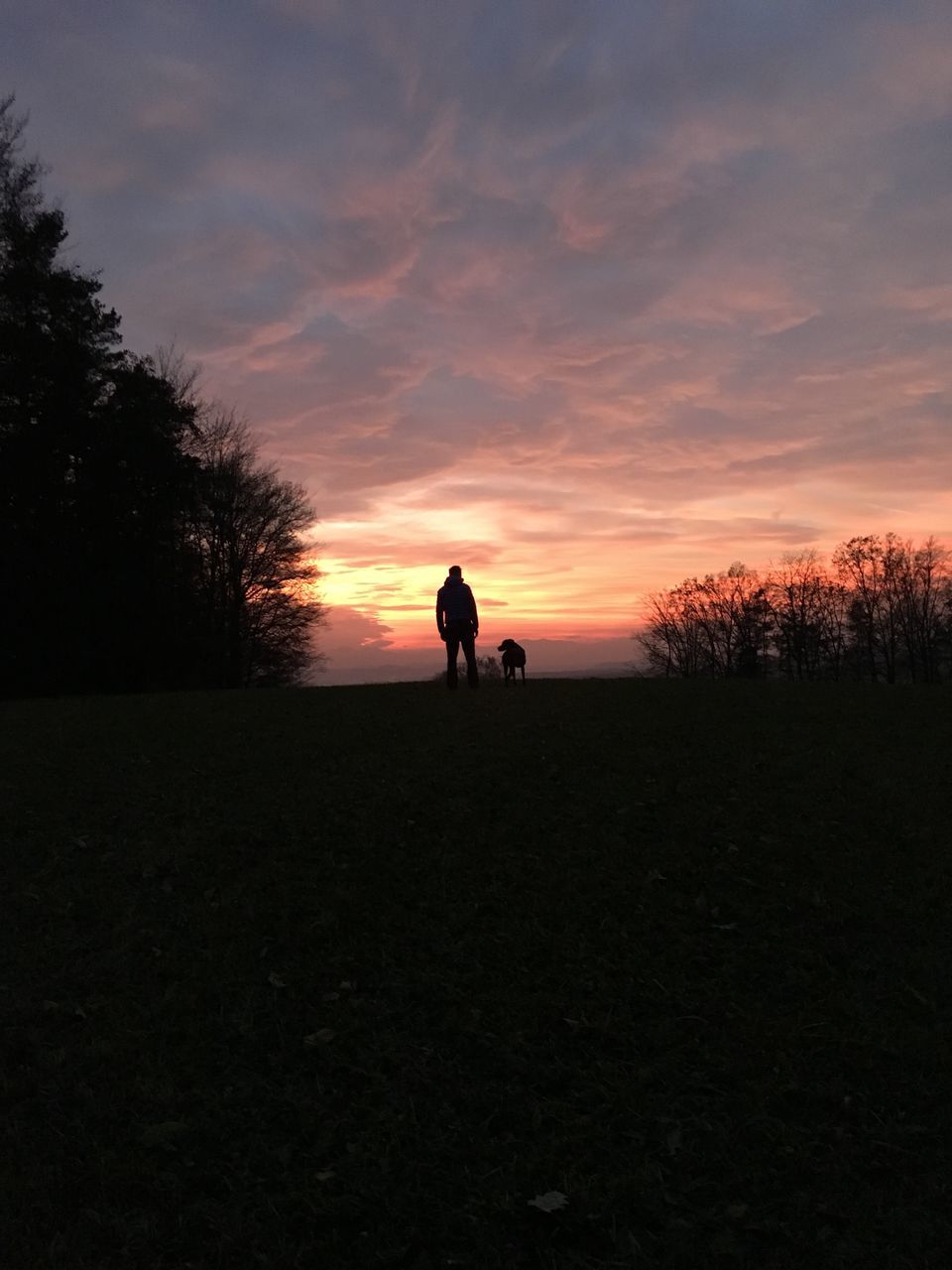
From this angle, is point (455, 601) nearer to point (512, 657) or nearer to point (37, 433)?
point (512, 657)

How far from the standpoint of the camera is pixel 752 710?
13867mm

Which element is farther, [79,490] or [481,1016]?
[79,490]

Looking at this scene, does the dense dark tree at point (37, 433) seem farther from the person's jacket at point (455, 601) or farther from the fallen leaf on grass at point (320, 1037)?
the fallen leaf on grass at point (320, 1037)

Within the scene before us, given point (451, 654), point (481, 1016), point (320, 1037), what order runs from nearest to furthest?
point (320, 1037)
point (481, 1016)
point (451, 654)

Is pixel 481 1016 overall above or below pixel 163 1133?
above

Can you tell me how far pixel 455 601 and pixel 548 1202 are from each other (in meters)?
13.6

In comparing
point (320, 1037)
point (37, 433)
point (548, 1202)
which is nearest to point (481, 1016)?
point (320, 1037)

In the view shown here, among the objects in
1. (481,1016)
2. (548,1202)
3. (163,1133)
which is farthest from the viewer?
(481,1016)

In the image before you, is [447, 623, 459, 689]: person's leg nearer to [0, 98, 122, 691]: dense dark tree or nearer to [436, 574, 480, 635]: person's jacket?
[436, 574, 480, 635]: person's jacket

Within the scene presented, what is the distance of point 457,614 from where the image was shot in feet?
55.5

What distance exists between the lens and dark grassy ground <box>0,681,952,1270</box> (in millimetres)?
3564

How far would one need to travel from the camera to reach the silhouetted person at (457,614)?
1680cm

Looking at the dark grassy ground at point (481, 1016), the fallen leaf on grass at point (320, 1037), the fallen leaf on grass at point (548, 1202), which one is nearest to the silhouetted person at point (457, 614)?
the dark grassy ground at point (481, 1016)

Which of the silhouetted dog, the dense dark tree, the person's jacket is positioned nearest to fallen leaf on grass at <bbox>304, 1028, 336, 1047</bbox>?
the person's jacket
